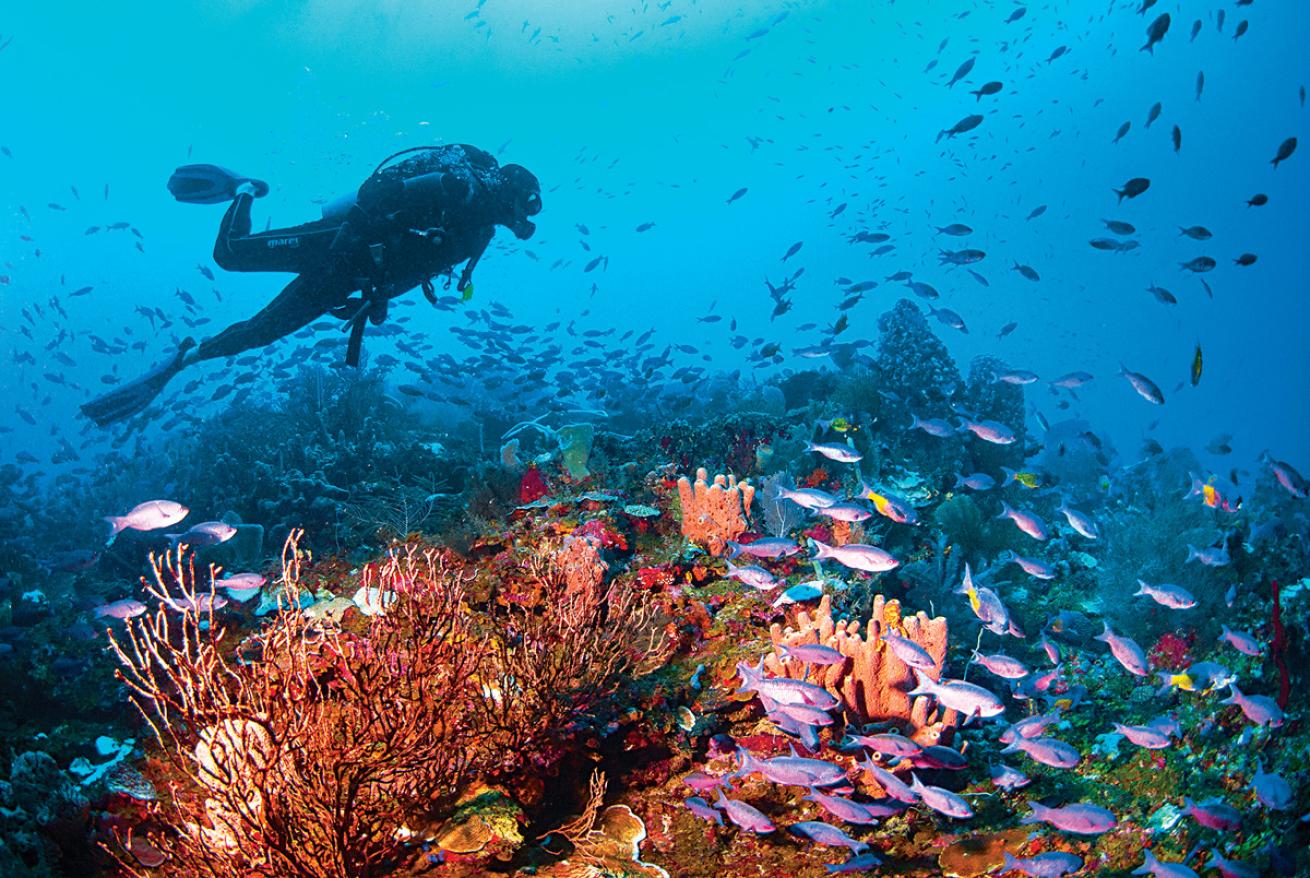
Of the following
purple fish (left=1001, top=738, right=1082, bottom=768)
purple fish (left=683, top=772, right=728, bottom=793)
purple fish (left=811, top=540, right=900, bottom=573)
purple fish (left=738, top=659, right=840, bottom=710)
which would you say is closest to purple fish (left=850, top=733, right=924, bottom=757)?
purple fish (left=738, top=659, right=840, bottom=710)

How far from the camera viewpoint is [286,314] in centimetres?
1093

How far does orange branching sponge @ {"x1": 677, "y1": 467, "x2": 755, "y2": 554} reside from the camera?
6.81m

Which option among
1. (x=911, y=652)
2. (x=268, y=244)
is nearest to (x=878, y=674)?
(x=911, y=652)

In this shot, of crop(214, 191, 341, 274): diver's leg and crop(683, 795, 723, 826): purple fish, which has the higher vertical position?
crop(214, 191, 341, 274): diver's leg

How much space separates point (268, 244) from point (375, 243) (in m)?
2.13

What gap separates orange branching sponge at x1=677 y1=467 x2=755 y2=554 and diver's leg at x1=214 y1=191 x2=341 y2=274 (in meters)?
7.84

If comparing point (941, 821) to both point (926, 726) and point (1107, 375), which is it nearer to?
point (926, 726)

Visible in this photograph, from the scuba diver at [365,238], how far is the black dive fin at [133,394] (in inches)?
0.7

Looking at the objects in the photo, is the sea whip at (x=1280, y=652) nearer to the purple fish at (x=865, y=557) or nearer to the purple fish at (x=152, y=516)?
the purple fish at (x=865, y=557)

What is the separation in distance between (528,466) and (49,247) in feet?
485

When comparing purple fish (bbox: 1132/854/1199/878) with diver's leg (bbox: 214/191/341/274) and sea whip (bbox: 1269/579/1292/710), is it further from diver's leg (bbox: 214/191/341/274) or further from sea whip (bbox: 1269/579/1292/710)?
diver's leg (bbox: 214/191/341/274)

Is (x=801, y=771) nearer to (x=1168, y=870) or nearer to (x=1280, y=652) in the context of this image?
(x=1168, y=870)

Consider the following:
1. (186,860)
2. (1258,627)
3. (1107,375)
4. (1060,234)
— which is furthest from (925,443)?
(1060,234)

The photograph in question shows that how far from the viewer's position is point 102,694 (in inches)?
218
